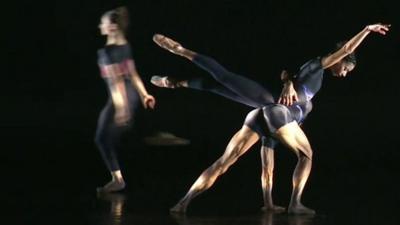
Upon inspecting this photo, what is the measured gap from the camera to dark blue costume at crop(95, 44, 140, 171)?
934 centimetres

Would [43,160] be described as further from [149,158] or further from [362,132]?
[362,132]

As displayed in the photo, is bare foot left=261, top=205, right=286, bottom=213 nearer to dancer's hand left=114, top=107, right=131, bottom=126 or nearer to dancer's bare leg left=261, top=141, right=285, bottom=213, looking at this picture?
dancer's bare leg left=261, top=141, right=285, bottom=213

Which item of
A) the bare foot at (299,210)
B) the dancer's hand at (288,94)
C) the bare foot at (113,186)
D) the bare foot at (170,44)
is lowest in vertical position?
the bare foot at (113,186)

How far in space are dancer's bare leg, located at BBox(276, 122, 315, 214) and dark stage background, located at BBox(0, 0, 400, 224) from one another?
9.06 ft

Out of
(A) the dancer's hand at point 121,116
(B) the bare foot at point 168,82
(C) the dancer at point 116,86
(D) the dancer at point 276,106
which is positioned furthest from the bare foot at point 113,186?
(B) the bare foot at point 168,82

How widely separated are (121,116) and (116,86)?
0.34m

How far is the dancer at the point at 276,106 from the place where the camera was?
817cm

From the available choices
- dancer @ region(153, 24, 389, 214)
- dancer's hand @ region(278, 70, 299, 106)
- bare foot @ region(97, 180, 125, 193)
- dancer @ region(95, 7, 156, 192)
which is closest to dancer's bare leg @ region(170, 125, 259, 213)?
dancer @ region(153, 24, 389, 214)

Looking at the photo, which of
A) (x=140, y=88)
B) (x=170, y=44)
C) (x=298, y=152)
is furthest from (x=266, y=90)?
(x=140, y=88)

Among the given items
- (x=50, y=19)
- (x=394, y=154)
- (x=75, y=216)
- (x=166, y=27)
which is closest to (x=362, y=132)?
(x=394, y=154)

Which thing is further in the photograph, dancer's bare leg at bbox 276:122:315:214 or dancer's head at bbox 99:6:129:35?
dancer's head at bbox 99:6:129:35

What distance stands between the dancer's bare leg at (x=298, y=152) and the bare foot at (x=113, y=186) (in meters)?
1.84

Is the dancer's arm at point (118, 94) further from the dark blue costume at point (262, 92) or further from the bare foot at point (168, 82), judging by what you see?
the dark blue costume at point (262, 92)

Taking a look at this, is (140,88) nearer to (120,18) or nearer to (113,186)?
(120,18)
